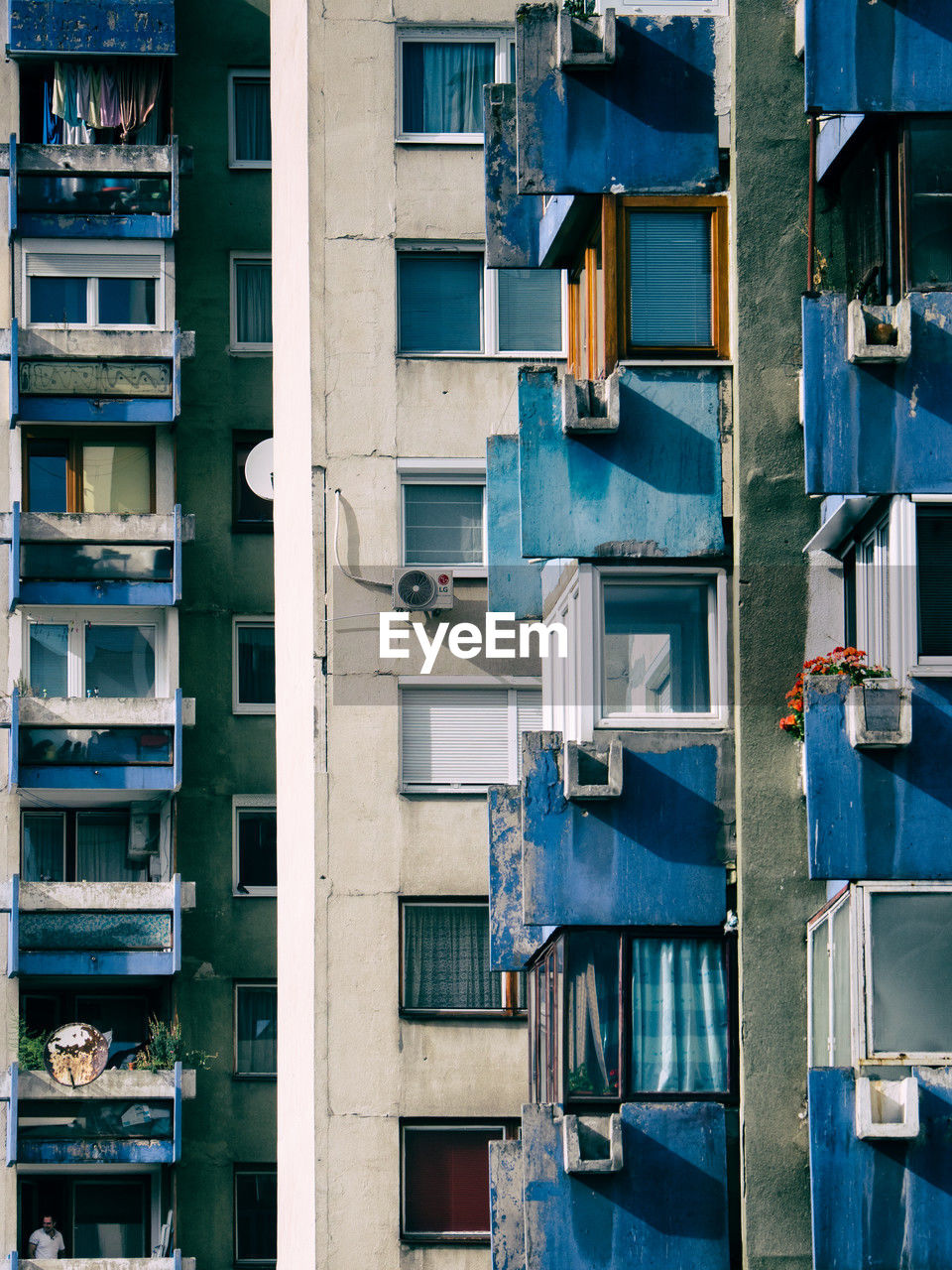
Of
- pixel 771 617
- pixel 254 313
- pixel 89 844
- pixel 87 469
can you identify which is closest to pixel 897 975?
pixel 771 617

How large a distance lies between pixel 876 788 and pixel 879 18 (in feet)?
17.5

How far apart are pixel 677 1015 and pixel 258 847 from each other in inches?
671

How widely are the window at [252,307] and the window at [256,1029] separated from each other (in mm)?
8941

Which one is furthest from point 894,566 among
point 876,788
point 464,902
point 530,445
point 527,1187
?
point 464,902

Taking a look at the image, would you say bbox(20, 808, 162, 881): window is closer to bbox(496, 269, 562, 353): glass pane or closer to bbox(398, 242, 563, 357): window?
bbox(398, 242, 563, 357): window

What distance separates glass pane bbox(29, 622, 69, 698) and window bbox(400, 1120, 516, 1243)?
10185 mm

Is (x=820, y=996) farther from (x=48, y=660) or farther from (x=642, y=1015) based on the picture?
(x=48, y=660)

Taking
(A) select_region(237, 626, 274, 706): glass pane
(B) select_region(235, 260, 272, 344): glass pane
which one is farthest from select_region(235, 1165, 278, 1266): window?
(B) select_region(235, 260, 272, 344): glass pane

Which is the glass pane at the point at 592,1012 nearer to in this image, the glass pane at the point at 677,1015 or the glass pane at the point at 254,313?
the glass pane at the point at 677,1015

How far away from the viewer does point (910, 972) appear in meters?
16.9

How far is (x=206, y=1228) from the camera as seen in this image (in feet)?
113

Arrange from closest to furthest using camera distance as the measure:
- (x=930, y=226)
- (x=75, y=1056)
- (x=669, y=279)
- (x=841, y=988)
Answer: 1. (x=841, y=988)
2. (x=930, y=226)
3. (x=669, y=279)
4. (x=75, y=1056)

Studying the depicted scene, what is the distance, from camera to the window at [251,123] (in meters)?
36.8

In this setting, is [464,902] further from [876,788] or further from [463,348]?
[876,788]
